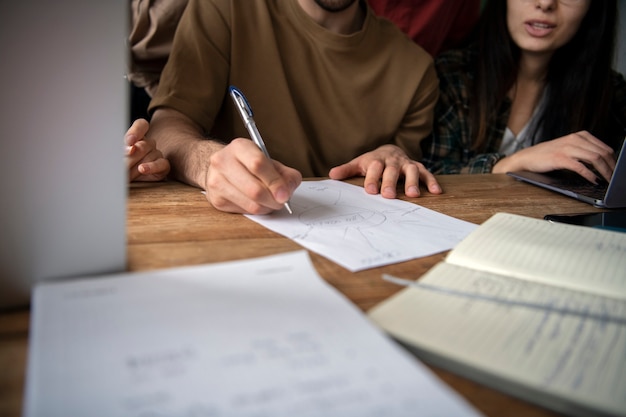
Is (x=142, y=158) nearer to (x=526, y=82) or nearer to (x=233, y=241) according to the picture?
(x=233, y=241)

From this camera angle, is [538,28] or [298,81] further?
[538,28]

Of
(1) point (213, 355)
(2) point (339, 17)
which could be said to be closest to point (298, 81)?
(2) point (339, 17)

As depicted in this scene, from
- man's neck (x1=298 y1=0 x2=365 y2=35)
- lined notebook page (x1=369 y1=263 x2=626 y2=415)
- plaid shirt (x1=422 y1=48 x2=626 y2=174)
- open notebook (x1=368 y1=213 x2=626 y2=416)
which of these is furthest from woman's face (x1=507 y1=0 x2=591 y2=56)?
lined notebook page (x1=369 y1=263 x2=626 y2=415)

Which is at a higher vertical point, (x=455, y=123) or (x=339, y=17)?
(x=339, y=17)

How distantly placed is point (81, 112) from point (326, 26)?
1.04m

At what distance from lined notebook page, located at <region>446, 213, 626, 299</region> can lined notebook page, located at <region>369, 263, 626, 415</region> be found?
18 millimetres

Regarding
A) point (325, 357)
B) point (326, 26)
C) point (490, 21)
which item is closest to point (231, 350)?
point (325, 357)

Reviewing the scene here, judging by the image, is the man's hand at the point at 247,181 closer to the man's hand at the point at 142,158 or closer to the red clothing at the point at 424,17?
the man's hand at the point at 142,158

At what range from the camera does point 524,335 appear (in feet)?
1.14

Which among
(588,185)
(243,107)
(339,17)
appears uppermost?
(339,17)

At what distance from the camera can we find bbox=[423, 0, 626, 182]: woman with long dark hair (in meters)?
1.46

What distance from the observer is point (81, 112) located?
0.38m

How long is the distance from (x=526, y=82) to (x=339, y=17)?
27.5 inches

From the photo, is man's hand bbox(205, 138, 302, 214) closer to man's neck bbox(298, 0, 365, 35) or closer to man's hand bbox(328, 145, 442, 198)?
man's hand bbox(328, 145, 442, 198)
